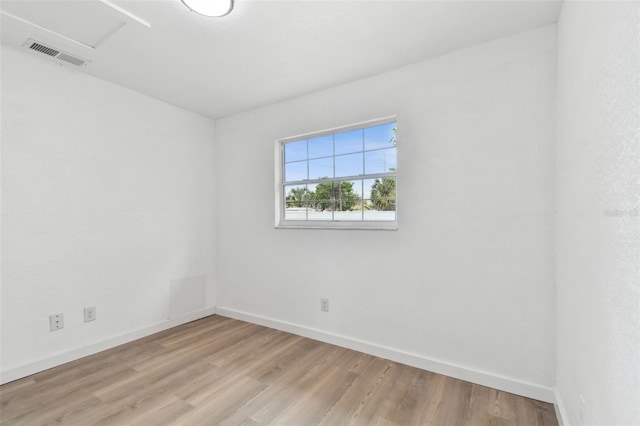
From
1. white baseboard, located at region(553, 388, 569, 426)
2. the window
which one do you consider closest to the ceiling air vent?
the window

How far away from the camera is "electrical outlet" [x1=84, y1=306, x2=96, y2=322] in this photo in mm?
2549

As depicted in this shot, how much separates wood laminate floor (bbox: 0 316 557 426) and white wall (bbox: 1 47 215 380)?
0.41 m

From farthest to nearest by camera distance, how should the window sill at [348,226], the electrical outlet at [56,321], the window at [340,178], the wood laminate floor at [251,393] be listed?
the window at [340,178] < the window sill at [348,226] < the electrical outlet at [56,321] < the wood laminate floor at [251,393]

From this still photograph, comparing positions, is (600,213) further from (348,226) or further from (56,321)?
(56,321)

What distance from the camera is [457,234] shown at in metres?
2.19

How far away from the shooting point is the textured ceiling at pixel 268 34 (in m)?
1.77

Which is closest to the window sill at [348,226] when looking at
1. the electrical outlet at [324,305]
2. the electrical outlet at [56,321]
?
the electrical outlet at [324,305]

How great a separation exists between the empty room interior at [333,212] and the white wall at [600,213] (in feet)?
0.06

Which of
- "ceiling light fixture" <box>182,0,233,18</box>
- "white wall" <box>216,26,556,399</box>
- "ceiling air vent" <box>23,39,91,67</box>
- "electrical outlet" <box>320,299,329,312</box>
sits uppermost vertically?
"ceiling air vent" <box>23,39,91,67</box>

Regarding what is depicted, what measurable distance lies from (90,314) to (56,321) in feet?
0.78

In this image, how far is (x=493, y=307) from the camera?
205 cm

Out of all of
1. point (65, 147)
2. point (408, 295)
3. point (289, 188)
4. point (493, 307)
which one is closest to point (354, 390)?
point (408, 295)

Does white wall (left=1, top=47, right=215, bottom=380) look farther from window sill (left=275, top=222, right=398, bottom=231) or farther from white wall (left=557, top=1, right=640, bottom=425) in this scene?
white wall (left=557, top=1, right=640, bottom=425)

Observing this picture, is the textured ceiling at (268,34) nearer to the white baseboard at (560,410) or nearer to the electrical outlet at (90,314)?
the electrical outlet at (90,314)
